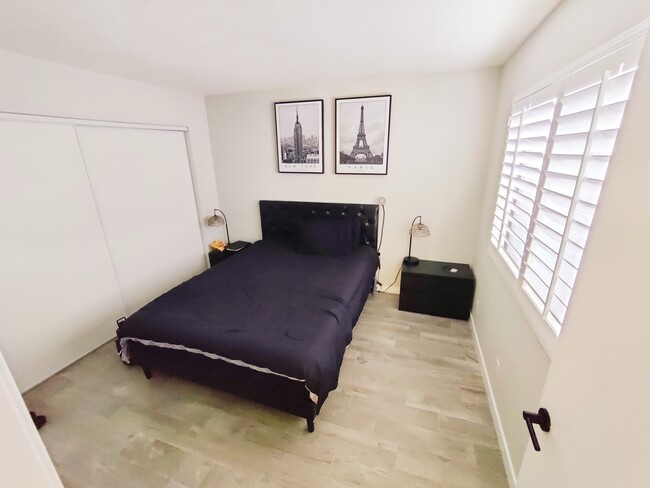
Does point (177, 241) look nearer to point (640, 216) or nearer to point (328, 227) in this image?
point (328, 227)

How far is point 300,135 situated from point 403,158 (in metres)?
1.20

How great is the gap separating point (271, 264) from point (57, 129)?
2.01 meters

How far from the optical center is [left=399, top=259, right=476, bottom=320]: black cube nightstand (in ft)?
9.09

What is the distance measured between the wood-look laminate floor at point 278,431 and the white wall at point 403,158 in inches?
51.0

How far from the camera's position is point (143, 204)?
2.91 meters

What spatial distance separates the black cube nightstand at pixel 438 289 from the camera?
2.77 metres

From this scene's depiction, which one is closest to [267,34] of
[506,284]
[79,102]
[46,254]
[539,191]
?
[79,102]

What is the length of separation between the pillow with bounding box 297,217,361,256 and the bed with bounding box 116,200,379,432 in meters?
0.06

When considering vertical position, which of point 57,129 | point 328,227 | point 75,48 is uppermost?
point 75,48

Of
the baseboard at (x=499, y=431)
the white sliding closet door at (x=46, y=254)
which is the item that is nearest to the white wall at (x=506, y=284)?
the baseboard at (x=499, y=431)

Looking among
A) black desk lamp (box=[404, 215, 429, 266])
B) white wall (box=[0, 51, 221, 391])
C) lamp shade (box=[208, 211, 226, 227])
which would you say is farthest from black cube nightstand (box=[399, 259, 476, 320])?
white wall (box=[0, 51, 221, 391])

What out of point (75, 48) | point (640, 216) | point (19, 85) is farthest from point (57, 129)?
point (640, 216)

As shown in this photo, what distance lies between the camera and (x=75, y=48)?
191cm

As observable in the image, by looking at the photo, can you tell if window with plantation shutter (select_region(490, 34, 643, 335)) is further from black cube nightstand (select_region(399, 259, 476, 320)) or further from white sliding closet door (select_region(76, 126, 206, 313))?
white sliding closet door (select_region(76, 126, 206, 313))
